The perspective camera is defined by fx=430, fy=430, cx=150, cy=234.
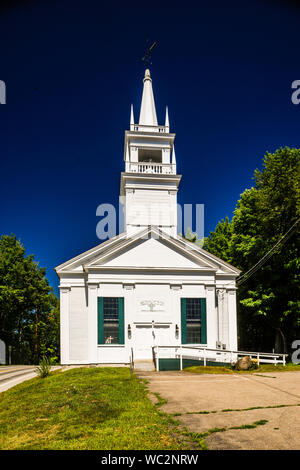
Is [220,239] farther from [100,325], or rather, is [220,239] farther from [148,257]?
[100,325]

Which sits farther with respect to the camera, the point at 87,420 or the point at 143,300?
the point at 143,300

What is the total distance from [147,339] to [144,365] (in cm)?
252

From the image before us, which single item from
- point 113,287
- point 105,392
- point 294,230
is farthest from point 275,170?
point 105,392

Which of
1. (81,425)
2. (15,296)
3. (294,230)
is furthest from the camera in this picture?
(15,296)

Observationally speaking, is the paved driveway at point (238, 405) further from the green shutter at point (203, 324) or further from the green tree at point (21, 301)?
the green tree at point (21, 301)

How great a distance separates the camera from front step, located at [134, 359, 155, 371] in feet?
66.2

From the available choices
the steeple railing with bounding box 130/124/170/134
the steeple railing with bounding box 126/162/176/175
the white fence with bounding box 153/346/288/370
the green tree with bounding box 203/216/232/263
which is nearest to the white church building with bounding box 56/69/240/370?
the white fence with bounding box 153/346/288/370

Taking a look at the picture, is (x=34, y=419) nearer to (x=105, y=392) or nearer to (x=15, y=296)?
(x=105, y=392)

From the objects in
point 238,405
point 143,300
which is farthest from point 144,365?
point 238,405

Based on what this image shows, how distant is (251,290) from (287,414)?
23.9 metres

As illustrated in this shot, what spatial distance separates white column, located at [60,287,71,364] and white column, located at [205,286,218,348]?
7669mm

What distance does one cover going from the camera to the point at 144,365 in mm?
20797

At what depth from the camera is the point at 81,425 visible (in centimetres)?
809

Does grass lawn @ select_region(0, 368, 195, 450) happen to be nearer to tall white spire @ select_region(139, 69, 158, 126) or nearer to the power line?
the power line
